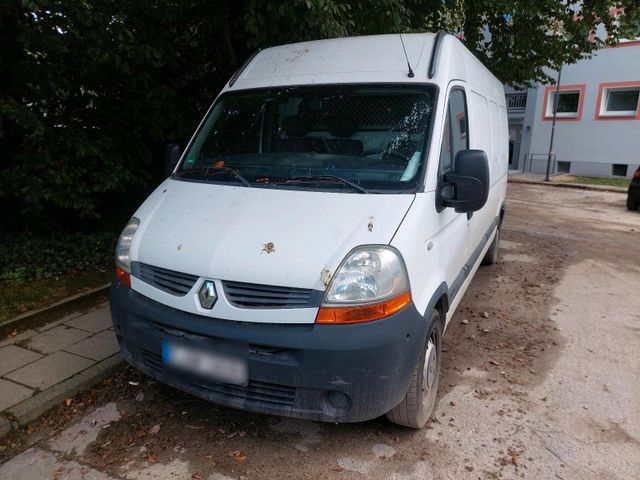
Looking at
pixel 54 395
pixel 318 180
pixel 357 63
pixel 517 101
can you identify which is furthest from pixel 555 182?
pixel 54 395

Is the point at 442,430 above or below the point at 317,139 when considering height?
below

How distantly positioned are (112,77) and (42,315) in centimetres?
325

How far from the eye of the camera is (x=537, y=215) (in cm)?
1175

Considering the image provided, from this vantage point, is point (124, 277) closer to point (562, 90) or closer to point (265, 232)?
point (265, 232)

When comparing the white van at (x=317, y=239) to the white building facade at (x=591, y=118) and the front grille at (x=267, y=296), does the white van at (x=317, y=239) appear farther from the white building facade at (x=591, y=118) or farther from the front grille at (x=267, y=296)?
the white building facade at (x=591, y=118)

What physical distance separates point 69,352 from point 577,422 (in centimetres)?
375

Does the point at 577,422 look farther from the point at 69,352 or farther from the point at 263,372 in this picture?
the point at 69,352

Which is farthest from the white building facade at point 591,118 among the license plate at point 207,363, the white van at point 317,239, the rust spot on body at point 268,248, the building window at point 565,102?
the license plate at point 207,363

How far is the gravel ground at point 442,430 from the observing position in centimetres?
273

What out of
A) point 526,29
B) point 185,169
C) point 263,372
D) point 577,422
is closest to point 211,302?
point 263,372

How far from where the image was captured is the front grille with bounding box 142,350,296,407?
2.54m

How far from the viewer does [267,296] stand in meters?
2.49

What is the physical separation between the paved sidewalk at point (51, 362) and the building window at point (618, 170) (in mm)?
21911

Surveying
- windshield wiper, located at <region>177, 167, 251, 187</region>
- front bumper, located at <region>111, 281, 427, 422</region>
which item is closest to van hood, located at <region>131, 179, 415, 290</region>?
windshield wiper, located at <region>177, 167, 251, 187</region>
